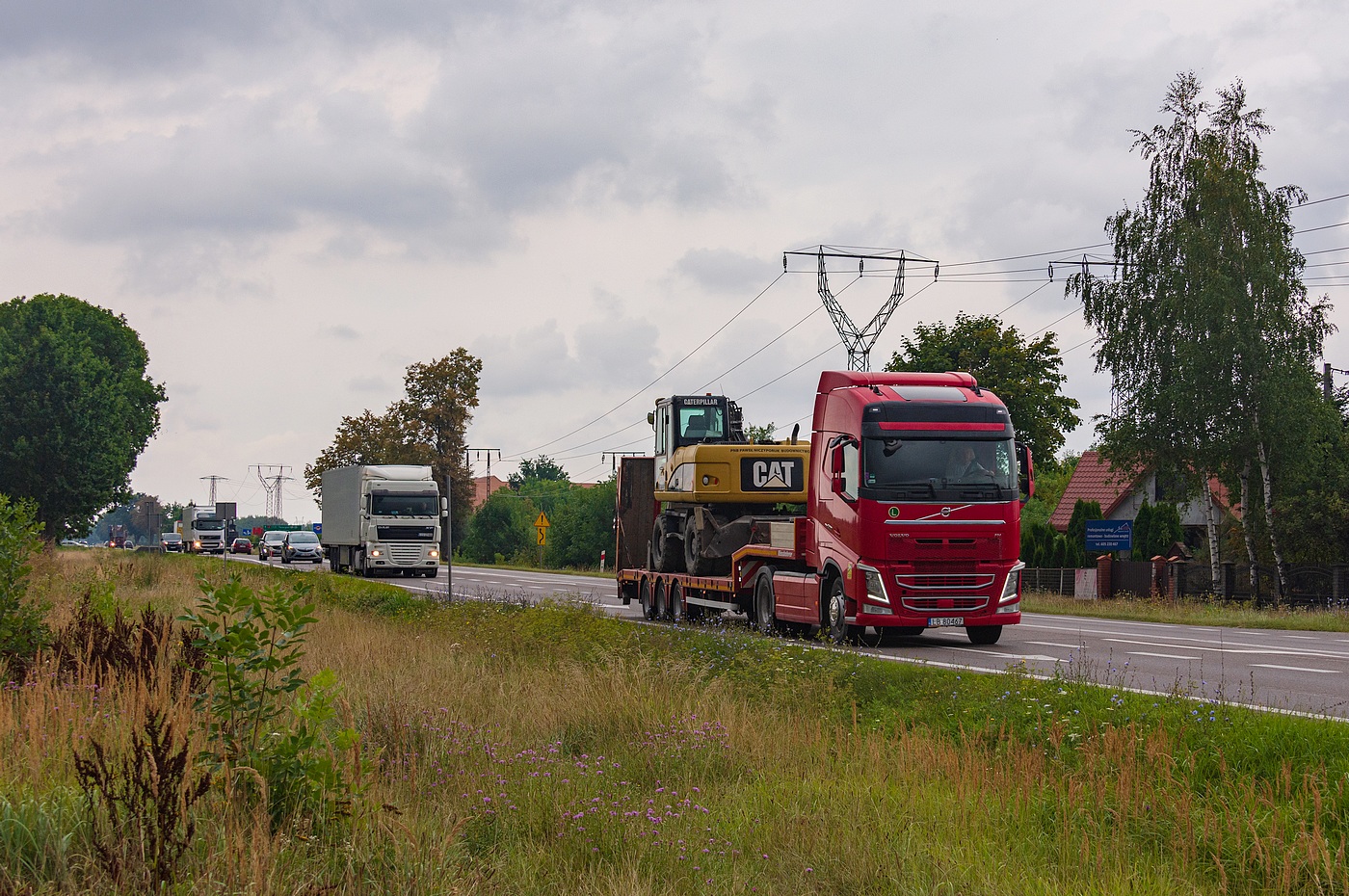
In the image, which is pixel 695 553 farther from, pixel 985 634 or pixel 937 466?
pixel 937 466

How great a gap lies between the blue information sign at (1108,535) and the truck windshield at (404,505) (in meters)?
22.1

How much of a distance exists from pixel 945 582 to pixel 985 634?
1.97 meters

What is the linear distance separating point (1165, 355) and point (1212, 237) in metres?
3.52

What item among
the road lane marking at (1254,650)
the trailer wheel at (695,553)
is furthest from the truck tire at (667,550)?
the road lane marking at (1254,650)

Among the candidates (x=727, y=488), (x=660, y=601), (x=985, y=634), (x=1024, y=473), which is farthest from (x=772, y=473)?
(x=1024, y=473)

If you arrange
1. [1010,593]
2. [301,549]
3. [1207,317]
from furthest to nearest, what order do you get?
[301,549], [1207,317], [1010,593]

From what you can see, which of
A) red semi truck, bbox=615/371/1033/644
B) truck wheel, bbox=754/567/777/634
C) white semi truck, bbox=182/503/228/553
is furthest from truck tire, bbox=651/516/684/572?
white semi truck, bbox=182/503/228/553

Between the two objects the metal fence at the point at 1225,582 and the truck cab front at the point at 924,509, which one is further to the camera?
the metal fence at the point at 1225,582

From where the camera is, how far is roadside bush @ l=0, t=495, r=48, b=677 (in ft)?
35.0

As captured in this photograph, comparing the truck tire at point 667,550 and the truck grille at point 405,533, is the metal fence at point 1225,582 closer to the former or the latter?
the truck tire at point 667,550

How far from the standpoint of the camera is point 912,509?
1745 cm

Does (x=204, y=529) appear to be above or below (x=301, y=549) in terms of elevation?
above

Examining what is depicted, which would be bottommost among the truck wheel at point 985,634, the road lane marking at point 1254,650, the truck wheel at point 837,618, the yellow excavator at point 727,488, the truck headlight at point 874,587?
the road lane marking at point 1254,650

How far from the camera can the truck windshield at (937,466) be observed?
691 inches
